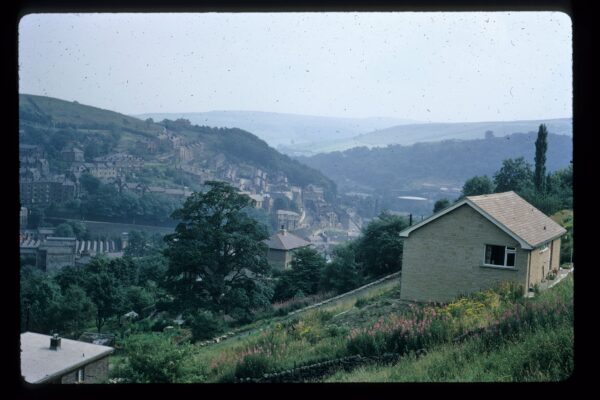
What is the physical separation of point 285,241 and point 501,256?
6917 millimetres

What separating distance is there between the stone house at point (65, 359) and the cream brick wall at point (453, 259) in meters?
4.40

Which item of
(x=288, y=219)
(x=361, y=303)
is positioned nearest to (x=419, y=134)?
(x=361, y=303)

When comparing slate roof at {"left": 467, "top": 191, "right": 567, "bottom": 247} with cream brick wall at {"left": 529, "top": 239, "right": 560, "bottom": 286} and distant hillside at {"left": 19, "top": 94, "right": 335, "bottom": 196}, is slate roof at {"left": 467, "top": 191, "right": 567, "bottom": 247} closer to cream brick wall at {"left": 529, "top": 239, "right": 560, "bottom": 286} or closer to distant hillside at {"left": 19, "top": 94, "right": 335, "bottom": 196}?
cream brick wall at {"left": 529, "top": 239, "right": 560, "bottom": 286}

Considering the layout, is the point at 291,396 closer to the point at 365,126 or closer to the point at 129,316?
the point at 365,126

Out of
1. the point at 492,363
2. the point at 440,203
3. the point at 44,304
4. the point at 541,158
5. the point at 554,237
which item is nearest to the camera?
the point at 492,363

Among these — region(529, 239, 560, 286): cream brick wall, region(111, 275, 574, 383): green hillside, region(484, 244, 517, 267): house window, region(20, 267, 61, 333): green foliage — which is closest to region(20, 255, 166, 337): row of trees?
region(20, 267, 61, 333): green foliage

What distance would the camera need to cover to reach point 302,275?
14148mm

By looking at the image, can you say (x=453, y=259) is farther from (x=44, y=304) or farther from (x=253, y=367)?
(x=44, y=304)

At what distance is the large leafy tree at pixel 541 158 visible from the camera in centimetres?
844

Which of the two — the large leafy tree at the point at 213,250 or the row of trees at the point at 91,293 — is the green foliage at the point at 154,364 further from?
the large leafy tree at the point at 213,250
